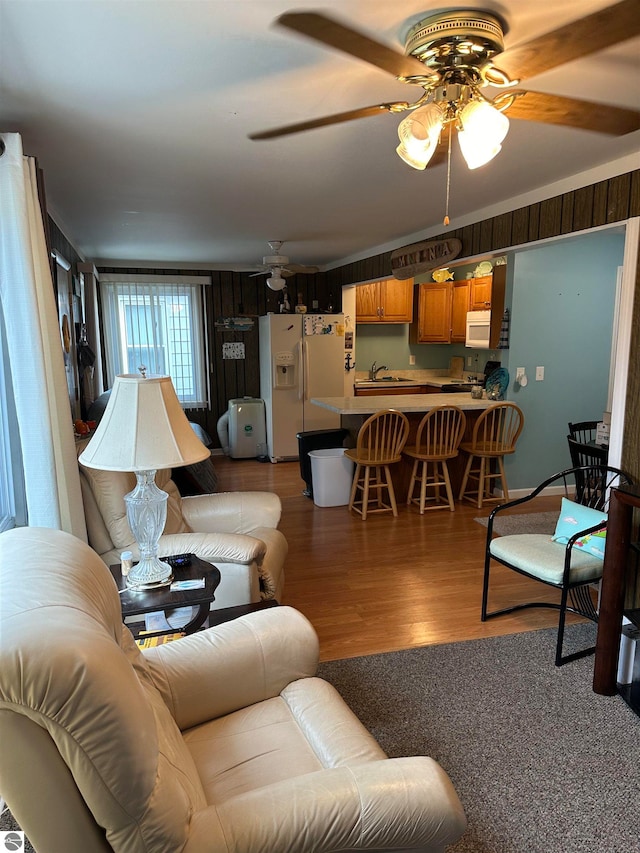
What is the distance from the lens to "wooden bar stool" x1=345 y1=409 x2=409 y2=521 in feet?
15.3

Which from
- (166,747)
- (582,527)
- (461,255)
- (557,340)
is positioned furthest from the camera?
(557,340)

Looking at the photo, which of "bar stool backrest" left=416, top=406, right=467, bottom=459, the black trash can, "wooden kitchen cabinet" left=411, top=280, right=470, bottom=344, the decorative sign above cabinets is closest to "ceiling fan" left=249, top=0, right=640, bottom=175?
the decorative sign above cabinets

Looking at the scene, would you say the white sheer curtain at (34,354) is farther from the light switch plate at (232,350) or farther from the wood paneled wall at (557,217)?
the light switch plate at (232,350)

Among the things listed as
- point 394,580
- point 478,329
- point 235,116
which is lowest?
point 394,580

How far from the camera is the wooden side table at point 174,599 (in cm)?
195

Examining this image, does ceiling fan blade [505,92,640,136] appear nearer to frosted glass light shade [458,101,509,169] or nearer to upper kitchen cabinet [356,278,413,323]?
frosted glass light shade [458,101,509,169]

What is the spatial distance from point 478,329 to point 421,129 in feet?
15.8

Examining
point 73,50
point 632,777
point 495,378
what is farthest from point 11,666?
point 495,378

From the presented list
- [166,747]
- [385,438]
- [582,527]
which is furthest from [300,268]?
[166,747]

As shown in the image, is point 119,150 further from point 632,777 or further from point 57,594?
point 632,777

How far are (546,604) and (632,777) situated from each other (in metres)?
1.22

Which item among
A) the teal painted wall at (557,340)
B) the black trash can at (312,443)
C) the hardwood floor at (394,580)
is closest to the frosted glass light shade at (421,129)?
the hardwood floor at (394,580)

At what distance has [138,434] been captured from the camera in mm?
1855

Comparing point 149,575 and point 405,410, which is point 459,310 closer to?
point 405,410
